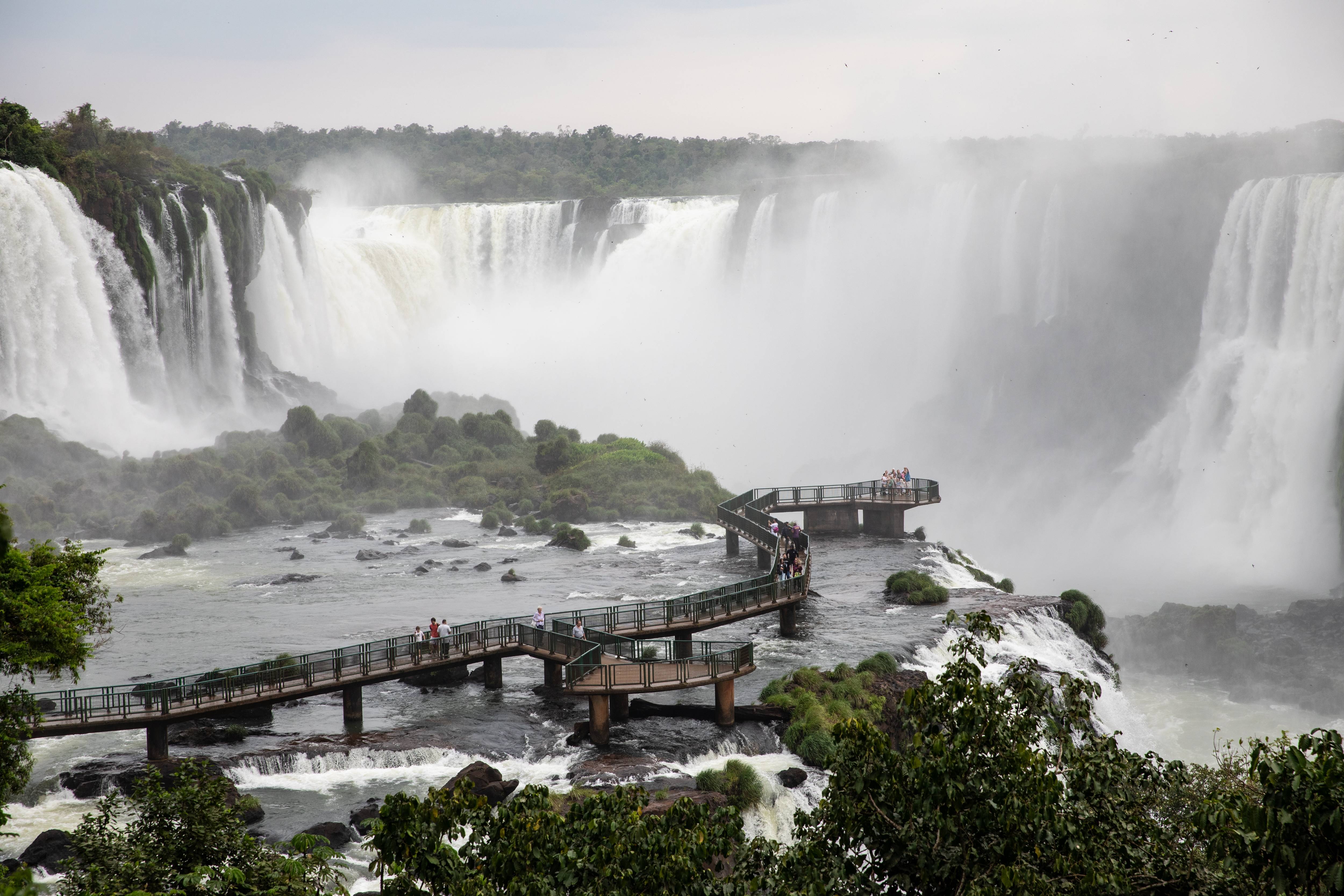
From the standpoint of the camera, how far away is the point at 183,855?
1245 centimetres

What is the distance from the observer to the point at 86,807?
64.6 ft

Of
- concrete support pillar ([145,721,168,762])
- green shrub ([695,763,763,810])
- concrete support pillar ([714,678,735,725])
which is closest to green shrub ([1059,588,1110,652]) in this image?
concrete support pillar ([714,678,735,725])

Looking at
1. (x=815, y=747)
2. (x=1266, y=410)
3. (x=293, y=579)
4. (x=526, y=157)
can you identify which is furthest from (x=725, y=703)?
(x=526, y=157)

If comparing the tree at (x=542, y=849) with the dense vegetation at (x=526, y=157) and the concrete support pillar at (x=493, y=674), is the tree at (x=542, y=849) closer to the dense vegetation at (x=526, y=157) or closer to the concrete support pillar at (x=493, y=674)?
the concrete support pillar at (x=493, y=674)

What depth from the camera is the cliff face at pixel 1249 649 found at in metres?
32.3

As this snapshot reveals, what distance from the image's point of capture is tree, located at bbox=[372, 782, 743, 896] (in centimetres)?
957

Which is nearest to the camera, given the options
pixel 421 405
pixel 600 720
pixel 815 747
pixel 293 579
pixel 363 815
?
pixel 363 815

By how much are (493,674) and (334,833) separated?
843 centimetres

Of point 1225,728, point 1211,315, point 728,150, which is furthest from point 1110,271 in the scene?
point 728,150

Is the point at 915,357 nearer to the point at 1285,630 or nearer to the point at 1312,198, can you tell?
the point at 1312,198

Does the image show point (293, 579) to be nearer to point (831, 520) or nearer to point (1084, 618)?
point (831, 520)

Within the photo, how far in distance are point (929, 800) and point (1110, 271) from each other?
2332 inches

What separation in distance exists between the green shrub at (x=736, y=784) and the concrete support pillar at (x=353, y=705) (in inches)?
308

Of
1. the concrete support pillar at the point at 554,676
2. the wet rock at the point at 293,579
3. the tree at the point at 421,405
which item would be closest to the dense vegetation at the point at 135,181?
the tree at the point at 421,405
